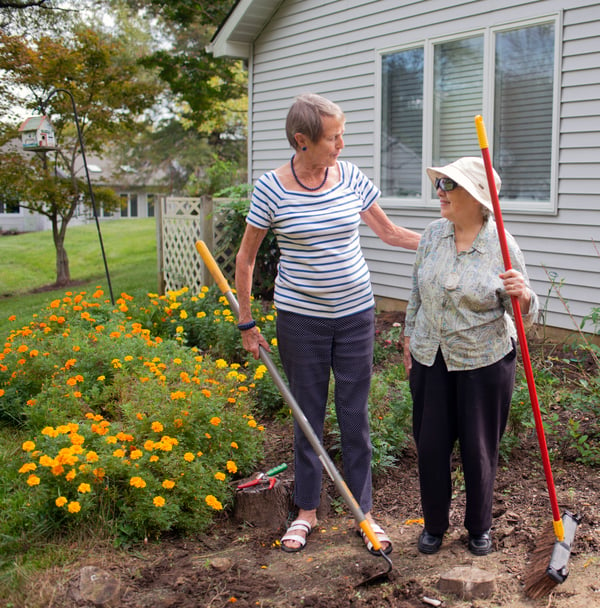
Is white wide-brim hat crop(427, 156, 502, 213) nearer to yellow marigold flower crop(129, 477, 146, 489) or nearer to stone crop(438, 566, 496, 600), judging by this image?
stone crop(438, 566, 496, 600)

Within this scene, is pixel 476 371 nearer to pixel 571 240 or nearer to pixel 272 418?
pixel 272 418

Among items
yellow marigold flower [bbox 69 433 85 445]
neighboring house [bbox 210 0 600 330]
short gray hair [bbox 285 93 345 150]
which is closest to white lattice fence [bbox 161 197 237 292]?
neighboring house [bbox 210 0 600 330]

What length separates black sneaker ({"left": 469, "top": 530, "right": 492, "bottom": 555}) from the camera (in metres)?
2.96

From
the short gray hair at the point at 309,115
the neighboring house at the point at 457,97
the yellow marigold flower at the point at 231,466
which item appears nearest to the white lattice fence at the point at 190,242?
the neighboring house at the point at 457,97

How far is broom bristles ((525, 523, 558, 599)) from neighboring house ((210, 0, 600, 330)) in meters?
2.91

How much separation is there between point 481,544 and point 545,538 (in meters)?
0.26

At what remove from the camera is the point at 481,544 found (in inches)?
117

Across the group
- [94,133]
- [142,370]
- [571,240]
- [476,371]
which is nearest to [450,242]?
[476,371]

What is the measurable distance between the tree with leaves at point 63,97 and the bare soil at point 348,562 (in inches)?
388

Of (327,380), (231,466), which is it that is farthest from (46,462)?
(327,380)

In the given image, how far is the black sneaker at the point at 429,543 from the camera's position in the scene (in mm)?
3008

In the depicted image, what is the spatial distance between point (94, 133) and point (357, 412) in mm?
10789

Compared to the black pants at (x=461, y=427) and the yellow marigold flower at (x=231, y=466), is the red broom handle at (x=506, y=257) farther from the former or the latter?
the yellow marigold flower at (x=231, y=466)

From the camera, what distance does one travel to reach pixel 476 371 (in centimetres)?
278
